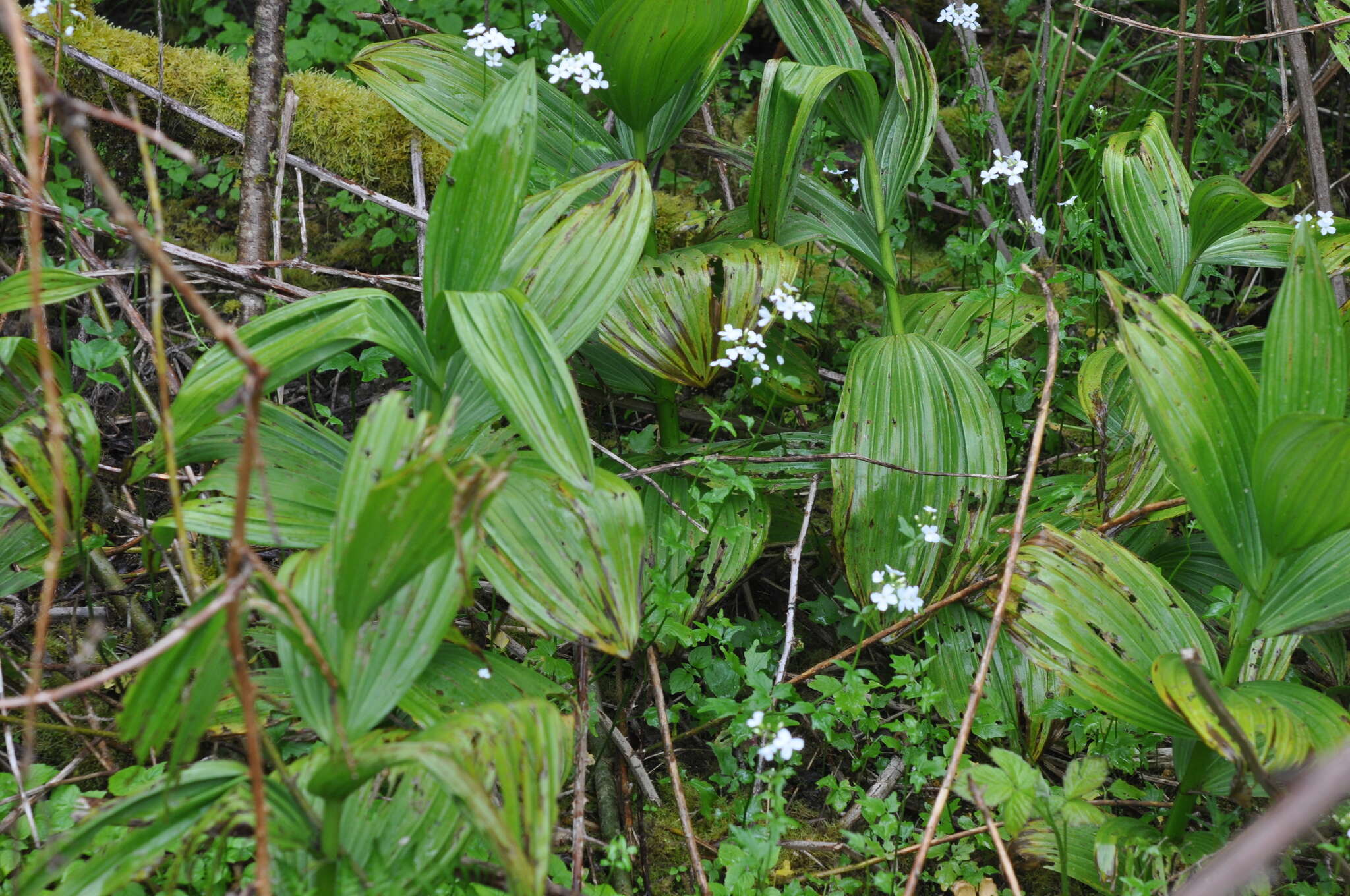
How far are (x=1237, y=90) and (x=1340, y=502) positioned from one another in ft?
9.62

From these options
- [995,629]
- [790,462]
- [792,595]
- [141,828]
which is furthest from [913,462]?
[141,828]

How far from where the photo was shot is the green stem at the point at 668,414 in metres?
2.25

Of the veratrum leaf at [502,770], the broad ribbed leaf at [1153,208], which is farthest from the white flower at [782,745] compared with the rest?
the broad ribbed leaf at [1153,208]

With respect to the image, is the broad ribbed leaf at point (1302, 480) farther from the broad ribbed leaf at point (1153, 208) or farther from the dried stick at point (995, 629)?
the broad ribbed leaf at point (1153, 208)

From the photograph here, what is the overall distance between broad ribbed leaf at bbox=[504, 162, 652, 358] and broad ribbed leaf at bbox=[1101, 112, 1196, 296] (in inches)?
48.5

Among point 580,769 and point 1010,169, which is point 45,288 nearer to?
point 580,769

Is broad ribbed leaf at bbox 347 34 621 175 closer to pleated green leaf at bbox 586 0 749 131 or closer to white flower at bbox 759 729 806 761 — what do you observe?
pleated green leaf at bbox 586 0 749 131

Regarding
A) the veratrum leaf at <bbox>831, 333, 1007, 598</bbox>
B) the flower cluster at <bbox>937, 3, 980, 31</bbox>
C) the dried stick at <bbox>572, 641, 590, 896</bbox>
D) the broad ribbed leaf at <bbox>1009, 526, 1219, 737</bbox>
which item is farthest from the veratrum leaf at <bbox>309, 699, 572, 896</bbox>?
the flower cluster at <bbox>937, 3, 980, 31</bbox>

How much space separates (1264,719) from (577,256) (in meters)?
1.27

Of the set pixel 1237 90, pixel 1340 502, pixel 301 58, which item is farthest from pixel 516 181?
pixel 1237 90

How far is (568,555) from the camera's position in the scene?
149 cm

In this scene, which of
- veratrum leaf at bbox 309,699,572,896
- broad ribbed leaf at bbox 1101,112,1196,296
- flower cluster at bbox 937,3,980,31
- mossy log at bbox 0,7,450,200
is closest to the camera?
veratrum leaf at bbox 309,699,572,896

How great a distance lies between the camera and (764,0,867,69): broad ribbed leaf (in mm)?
2412

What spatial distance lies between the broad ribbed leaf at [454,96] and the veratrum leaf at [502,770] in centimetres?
129
